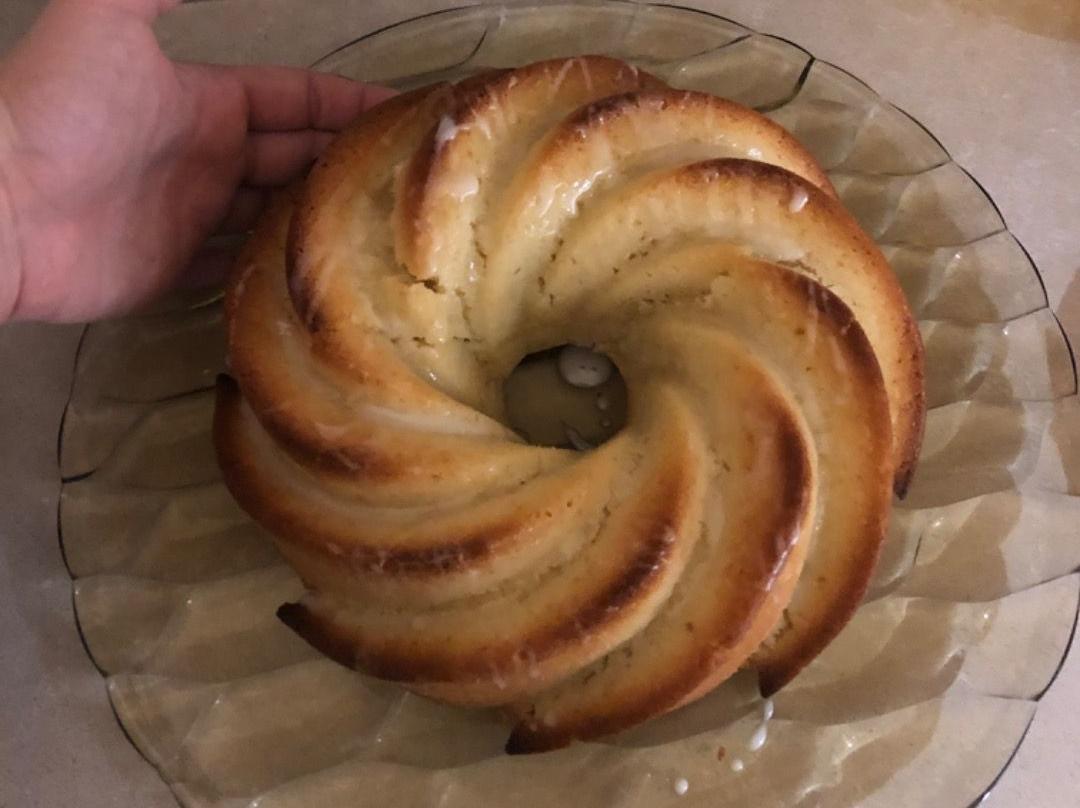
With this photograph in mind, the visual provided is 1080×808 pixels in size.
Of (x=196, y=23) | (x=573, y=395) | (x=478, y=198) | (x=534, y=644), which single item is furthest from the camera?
(x=196, y=23)

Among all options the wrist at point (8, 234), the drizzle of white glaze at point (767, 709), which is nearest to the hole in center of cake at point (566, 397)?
the drizzle of white glaze at point (767, 709)

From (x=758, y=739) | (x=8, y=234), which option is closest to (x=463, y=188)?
(x=8, y=234)

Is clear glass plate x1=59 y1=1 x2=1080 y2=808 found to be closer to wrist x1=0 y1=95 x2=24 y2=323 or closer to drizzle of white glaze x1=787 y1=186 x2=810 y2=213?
wrist x1=0 y1=95 x2=24 y2=323

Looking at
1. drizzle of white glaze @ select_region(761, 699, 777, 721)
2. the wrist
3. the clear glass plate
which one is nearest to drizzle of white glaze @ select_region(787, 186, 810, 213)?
the clear glass plate

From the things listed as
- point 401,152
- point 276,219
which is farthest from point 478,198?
point 276,219

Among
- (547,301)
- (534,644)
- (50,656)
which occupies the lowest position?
(50,656)

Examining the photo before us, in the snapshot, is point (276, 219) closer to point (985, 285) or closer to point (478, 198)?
point (478, 198)

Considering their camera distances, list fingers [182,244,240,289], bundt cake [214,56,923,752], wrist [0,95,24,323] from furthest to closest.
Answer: fingers [182,244,240,289] → wrist [0,95,24,323] → bundt cake [214,56,923,752]

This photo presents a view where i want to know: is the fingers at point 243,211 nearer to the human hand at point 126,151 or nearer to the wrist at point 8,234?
the human hand at point 126,151
